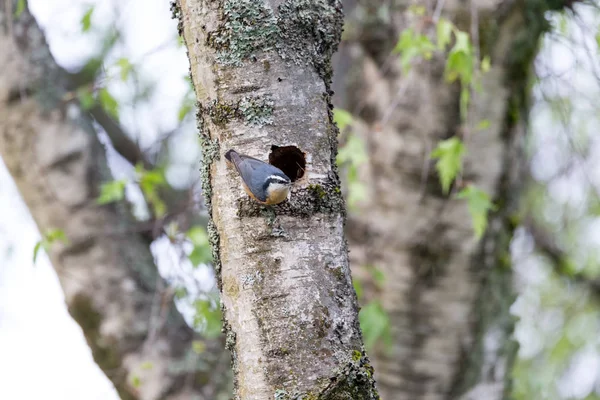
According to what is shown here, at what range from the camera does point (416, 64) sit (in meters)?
2.50

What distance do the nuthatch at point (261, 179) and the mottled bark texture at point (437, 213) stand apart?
1428 millimetres

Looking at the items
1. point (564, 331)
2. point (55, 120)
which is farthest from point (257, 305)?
point (564, 331)

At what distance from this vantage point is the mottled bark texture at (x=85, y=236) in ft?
7.20

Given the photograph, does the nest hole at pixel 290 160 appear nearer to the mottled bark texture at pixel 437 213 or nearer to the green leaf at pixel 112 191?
the green leaf at pixel 112 191

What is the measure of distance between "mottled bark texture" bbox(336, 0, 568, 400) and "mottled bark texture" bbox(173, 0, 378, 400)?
4.42 feet

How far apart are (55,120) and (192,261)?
2.39ft

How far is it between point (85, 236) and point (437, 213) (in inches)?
52.7

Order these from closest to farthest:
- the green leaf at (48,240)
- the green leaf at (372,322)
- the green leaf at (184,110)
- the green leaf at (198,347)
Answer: the green leaf at (372,322) → the green leaf at (48,240) → the green leaf at (198,347) → the green leaf at (184,110)

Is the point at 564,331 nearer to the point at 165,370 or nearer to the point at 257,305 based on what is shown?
the point at 165,370

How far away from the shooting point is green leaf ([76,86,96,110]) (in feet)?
7.56

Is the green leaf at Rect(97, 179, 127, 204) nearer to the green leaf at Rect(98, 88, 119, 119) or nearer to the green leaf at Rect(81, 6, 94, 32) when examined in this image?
the green leaf at Rect(98, 88, 119, 119)

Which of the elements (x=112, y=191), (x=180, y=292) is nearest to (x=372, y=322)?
(x=180, y=292)

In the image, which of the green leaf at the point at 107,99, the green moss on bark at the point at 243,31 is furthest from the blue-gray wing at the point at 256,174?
the green leaf at the point at 107,99

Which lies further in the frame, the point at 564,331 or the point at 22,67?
the point at 564,331
